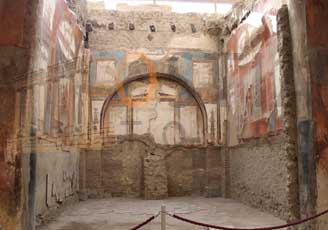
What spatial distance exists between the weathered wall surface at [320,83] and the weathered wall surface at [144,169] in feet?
22.6

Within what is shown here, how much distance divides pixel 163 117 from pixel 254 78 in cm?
343

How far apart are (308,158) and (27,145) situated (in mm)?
3168

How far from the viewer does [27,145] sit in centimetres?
436

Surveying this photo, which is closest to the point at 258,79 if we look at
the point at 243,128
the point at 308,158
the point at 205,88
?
the point at 243,128

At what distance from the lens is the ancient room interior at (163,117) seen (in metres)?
4.37

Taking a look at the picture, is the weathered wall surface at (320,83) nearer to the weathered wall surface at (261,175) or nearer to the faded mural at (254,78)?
the weathered wall surface at (261,175)

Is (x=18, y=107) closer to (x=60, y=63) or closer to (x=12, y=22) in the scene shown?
(x=12, y=22)

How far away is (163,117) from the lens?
37.9ft

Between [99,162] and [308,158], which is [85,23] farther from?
[308,158]

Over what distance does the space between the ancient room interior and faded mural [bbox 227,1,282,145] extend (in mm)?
44

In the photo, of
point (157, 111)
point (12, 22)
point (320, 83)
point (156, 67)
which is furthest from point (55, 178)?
point (320, 83)

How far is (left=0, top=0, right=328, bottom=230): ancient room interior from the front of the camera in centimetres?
437

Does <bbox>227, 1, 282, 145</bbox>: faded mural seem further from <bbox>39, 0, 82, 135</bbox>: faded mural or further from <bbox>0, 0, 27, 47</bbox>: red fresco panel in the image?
<bbox>0, 0, 27, 47</bbox>: red fresco panel

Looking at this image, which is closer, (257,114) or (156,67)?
(257,114)
